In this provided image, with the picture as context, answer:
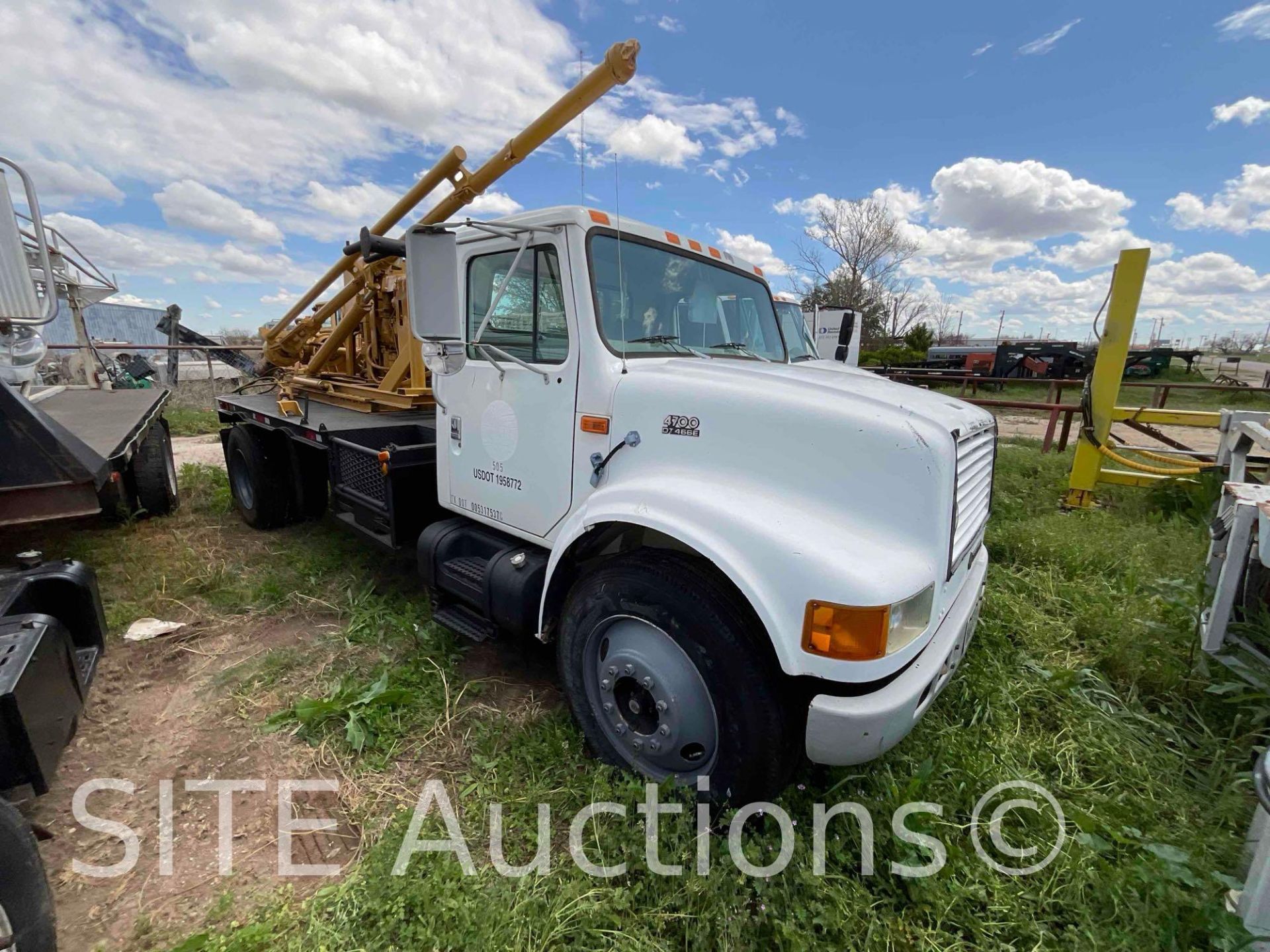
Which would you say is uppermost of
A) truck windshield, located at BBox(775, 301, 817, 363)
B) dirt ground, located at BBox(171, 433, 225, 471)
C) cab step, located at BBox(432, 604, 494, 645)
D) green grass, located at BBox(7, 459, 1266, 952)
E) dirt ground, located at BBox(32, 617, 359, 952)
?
truck windshield, located at BBox(775, 301, 817, 363)

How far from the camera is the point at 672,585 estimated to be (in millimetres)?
2045

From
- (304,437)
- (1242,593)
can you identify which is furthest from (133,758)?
(1242,593)

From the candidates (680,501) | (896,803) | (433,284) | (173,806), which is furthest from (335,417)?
(896,803)

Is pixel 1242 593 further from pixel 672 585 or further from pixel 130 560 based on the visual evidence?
pixel 130 560

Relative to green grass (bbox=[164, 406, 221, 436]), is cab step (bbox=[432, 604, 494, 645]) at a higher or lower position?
higher

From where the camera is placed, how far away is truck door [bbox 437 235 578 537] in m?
2.58

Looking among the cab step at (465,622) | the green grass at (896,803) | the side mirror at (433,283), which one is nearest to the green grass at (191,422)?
the green grass at (896,803)

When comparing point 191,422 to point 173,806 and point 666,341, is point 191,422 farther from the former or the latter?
point 666,341

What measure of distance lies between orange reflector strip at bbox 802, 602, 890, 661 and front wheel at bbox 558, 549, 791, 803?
26 centimetres

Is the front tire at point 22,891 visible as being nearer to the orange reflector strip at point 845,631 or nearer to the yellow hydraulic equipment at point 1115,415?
the orange reflector strip at point 845,631

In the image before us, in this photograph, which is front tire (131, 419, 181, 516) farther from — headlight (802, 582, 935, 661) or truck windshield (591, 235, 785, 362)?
headlight (802, 582, 935, 661)

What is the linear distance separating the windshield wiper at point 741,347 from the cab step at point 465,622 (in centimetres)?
181

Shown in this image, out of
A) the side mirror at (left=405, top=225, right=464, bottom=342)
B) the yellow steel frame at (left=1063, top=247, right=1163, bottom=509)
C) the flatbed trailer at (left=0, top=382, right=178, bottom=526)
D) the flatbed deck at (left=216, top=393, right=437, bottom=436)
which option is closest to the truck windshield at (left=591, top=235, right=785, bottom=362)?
the side mirror at (left=405, top=225, right=464, bottom=342)

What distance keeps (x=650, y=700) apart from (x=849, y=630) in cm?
88
